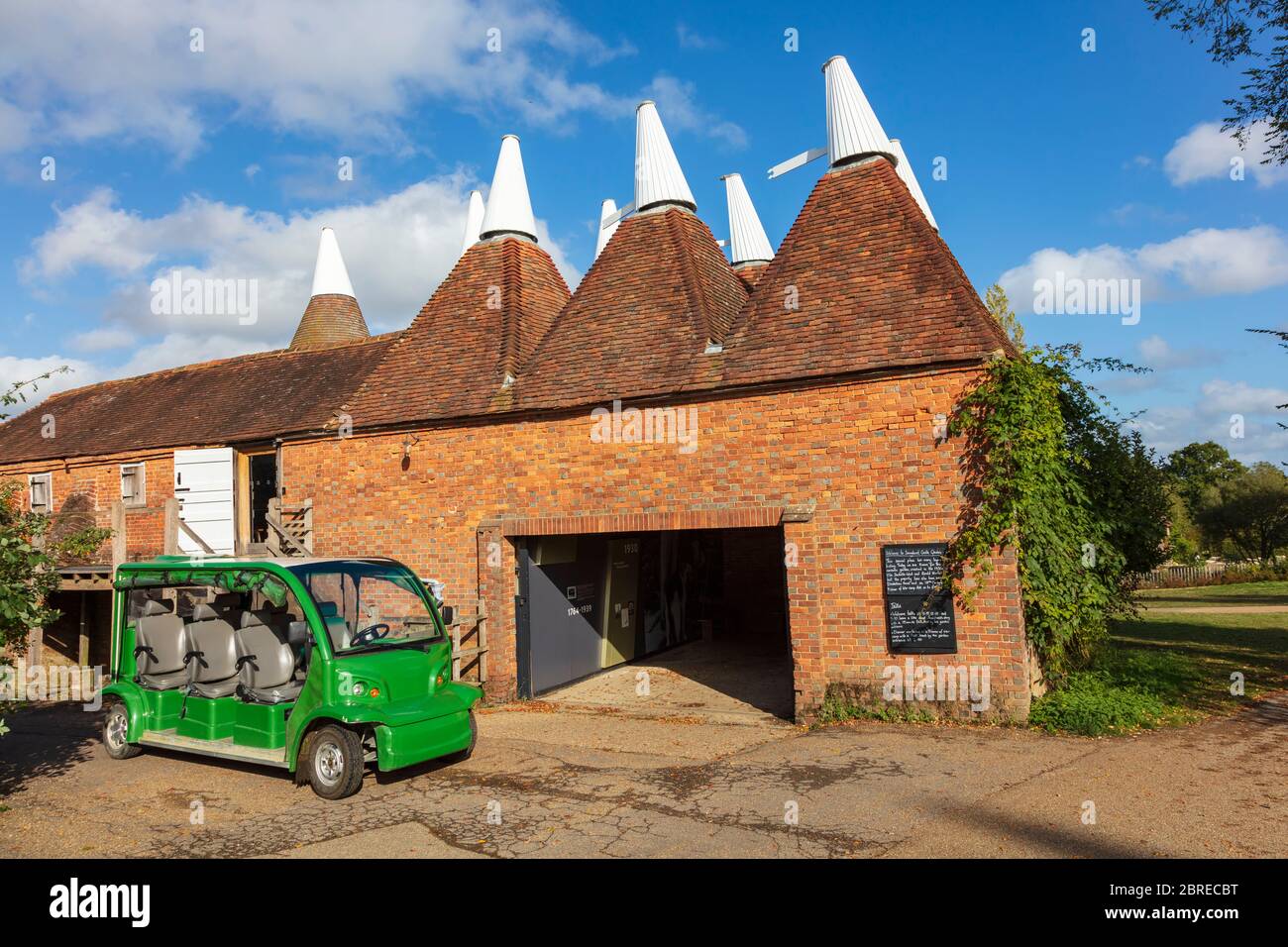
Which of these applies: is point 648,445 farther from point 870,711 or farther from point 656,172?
point 656,172

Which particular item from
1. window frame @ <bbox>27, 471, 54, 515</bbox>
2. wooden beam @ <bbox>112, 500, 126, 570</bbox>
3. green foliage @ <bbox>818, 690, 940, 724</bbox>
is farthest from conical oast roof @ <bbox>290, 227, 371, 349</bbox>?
green foliage @ <bbox>818, 690, 940, 724</bbox>

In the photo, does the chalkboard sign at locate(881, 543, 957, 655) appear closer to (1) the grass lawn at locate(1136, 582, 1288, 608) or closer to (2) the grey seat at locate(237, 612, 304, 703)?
(2) the grey seat at locate(237, 612, 304, 703)

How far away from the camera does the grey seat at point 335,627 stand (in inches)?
288

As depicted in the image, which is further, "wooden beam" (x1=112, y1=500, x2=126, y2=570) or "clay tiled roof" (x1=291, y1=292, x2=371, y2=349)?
"clay tiled roof" (x1=291, y1=292, x2=371, y2=349)

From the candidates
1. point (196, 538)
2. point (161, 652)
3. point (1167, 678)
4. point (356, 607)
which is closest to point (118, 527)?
point (196, 538)

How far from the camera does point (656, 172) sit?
44.7ft

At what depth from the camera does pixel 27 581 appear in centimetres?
709

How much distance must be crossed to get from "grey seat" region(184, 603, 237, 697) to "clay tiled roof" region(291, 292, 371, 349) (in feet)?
51.4

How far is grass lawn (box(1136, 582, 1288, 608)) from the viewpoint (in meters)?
24.5

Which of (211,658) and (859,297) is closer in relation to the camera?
(211,658)

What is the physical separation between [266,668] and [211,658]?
0.88 m

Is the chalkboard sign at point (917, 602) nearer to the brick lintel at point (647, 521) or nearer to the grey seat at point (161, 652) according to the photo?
the brick lintel at point (647, 521)

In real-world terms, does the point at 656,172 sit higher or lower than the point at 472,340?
higher
